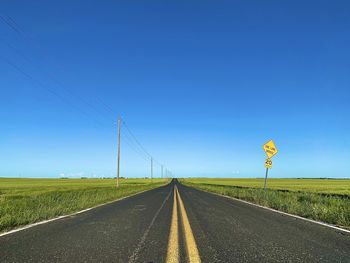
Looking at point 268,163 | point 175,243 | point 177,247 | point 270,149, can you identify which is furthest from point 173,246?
point 270,149

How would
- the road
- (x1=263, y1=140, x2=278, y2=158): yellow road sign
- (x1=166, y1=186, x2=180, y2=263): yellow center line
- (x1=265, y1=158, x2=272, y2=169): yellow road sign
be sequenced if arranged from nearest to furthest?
(x1=166, y1=186, x2=180, y2=263): yellow center line, the road, (x1=265, y1=158, x2=272, y2=169): yellow road sign, (x1=263, y1=140, x2=278, y2=158): yellow road sign

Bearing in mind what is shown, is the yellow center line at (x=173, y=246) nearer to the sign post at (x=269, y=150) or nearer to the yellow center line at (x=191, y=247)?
the yellow center line at (x=191, y=247)

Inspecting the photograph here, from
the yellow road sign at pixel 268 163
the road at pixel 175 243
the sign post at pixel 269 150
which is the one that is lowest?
the road at pixel 175 243

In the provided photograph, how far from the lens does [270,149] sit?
19625 millimetres

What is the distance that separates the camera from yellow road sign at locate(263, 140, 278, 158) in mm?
19516

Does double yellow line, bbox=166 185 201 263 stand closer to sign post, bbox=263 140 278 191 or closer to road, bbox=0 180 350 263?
road, bbox=0 180 350 263

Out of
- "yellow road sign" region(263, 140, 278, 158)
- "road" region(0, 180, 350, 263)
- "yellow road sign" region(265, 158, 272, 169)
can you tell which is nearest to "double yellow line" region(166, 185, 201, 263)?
"road" region(0, 180, 350, 263)

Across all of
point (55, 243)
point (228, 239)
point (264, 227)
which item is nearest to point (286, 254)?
point (228, 239)

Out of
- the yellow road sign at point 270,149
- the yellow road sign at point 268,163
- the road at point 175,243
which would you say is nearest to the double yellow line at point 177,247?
the road at point 175,243

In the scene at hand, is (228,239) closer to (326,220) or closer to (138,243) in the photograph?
(138,243)

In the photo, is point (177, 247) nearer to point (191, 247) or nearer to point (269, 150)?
point (191, 247)

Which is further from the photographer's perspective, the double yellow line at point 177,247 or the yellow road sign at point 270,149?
the yellow road sign at point 270,149

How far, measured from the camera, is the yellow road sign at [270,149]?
64.0 feet

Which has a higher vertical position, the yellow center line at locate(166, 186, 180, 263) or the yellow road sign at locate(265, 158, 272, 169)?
the yellow road sign at locate(265, 158, 272, 169)
